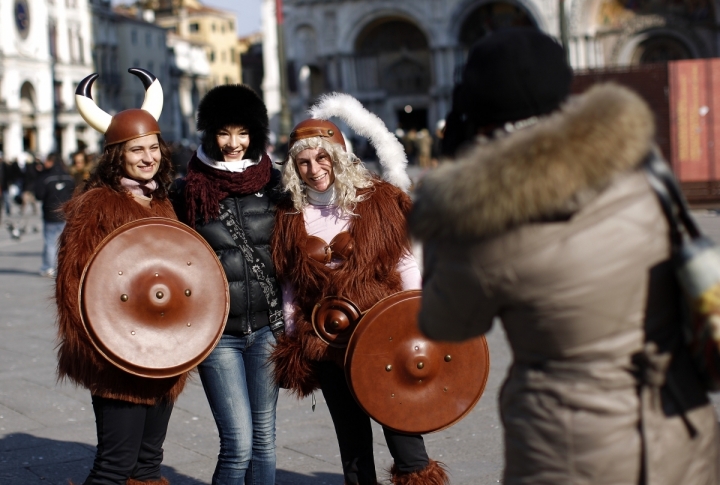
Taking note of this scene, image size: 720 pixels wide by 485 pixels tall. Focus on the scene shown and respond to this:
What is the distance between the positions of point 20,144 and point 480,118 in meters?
52.9

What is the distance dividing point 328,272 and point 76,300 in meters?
0.96

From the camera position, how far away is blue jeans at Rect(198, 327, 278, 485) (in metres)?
4.00

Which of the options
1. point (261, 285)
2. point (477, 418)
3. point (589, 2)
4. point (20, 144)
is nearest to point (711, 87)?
point (477, 418)

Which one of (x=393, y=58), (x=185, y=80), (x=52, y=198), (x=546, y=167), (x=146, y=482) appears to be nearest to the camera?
(x=546, y=167)

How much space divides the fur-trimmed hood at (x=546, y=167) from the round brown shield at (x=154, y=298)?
1927 millimetres

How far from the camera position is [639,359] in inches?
86.9

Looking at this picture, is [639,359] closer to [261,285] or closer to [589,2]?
A: [261,285]

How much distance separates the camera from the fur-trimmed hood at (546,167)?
209 centimetres

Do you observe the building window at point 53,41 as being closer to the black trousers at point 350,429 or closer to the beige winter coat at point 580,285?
the black trousers at point 350,429

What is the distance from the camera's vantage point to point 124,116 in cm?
402

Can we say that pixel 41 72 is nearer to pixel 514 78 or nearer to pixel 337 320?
pixel 337 320

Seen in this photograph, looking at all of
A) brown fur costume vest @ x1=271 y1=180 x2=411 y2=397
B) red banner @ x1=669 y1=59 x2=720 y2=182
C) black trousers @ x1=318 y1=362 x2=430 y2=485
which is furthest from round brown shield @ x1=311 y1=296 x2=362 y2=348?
red banner @ x1=669 y1=59 x2=720 y2=182

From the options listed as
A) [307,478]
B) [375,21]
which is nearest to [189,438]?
[307,478]

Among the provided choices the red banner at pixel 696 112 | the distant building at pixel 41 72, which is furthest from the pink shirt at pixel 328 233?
the distant building at pixel 41 72
